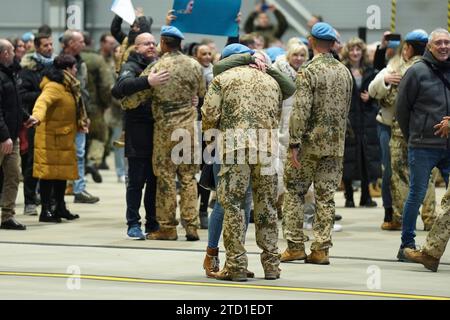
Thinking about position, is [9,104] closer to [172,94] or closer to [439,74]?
[172,94]

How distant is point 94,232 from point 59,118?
1.69 metres

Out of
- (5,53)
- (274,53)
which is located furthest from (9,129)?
(274,53)

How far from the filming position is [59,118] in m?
16.3

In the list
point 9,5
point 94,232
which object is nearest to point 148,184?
point 94,232

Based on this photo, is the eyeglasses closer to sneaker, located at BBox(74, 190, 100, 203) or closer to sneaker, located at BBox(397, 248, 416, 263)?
sneaker, located at BBox(397, 248, 416, 263)

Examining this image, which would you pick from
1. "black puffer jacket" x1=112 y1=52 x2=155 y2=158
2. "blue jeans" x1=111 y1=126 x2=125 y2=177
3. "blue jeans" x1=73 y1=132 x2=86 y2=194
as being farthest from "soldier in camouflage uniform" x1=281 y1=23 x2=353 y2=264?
"blue jeans" x1=111 y1=126 x2=125 y2=177

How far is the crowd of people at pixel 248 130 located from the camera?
455 inches

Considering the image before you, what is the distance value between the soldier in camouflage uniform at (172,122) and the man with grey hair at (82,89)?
3.90m

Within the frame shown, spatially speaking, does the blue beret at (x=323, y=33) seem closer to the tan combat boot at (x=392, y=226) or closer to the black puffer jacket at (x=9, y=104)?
the tan combat boot at (x=392, y=226)

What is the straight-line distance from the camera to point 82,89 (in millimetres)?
18328

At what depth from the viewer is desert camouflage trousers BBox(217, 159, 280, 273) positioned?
11.5 meters

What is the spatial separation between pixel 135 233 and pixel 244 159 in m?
3.46

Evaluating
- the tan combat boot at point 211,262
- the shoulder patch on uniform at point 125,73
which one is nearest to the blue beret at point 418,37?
the shoulder patch on uniform at point 125,73

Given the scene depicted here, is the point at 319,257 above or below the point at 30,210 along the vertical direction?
above
